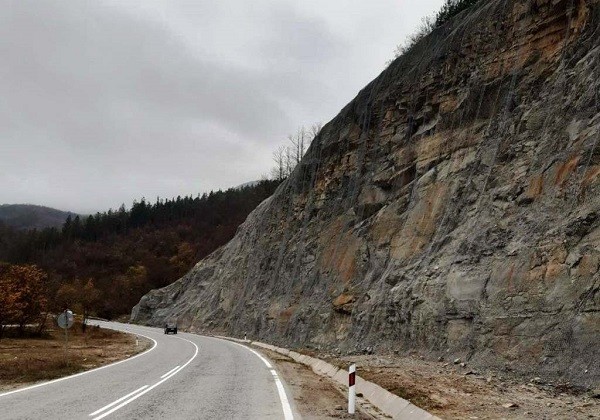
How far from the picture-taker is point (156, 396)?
1075 cm

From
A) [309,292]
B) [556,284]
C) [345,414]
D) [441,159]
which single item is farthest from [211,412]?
[309,292]

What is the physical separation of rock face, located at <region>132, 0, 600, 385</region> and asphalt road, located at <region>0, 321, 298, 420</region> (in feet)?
21.8

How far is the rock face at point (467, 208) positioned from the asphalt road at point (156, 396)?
6652 mm

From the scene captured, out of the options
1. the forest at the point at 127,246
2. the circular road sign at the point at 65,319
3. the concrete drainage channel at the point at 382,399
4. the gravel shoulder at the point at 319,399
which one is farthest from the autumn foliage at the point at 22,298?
the concrete drainage channel at the point at 382,399

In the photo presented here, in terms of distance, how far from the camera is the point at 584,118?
52.6 ft

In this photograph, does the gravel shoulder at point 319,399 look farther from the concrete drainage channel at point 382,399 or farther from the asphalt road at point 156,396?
the asphalt road at point 156,396


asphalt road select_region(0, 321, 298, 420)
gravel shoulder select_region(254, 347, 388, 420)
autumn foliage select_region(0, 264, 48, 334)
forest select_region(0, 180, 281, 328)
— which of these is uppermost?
forest select_region(0, 180, 281, 328)

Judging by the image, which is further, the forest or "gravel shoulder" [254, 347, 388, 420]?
the forest

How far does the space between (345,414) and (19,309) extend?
38993mm

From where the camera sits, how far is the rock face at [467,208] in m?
13.9

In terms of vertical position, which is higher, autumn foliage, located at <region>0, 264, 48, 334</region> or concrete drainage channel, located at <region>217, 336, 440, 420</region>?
autumn foliage, located at <region>0, 264, 48, 334</region>

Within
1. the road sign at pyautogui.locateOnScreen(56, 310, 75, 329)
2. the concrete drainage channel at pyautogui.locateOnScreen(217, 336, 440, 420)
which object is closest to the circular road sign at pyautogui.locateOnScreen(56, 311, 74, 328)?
the road sign at pyautogui.locateOnScreen(56, 310, 75, 329)

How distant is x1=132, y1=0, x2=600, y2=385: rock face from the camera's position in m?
13.9

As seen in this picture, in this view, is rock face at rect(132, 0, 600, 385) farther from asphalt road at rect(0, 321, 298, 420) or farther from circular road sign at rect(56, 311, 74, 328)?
circular road sign at rect(56, 311, 74, 328)
